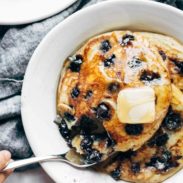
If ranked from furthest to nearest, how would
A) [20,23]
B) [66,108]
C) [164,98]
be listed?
[20,23] → [66,108] → [164,98]

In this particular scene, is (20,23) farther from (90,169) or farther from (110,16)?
(90,169)

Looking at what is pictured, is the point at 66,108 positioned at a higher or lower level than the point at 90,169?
higher

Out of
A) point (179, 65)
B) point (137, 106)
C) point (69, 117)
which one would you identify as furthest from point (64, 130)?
point (179, 65)

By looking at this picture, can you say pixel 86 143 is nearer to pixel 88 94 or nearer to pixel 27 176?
pixel 88 94

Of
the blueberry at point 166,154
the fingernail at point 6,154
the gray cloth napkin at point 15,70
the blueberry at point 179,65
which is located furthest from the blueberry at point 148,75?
the fingernail at point 6,154

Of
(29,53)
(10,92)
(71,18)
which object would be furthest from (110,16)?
(10,92)

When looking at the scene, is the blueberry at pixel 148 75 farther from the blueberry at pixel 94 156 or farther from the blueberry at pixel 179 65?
the blueberry at pixel 94 156
